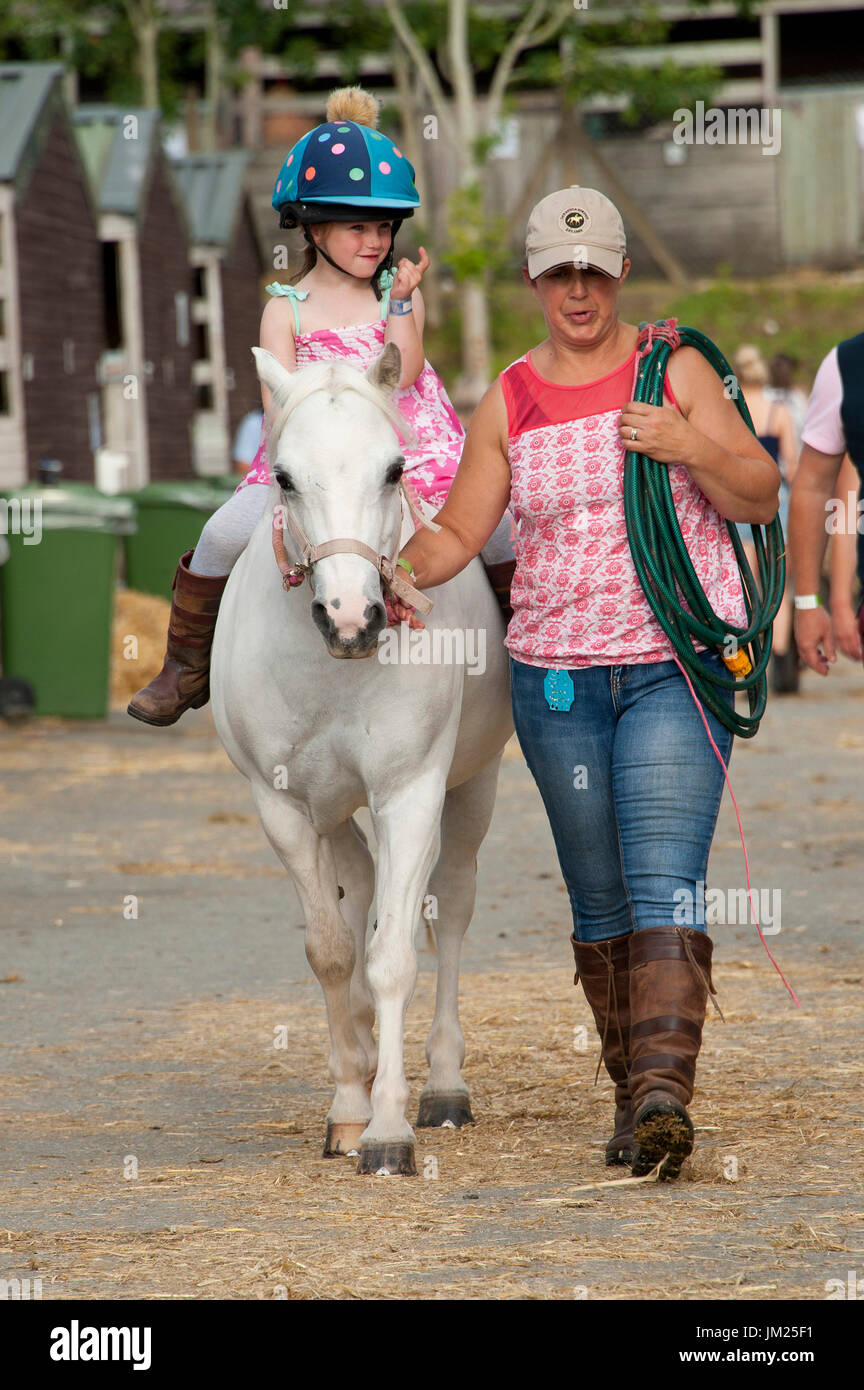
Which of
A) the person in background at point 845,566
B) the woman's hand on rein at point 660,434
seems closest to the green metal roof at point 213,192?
the person in background at point 845,566

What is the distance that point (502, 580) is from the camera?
5863 mm

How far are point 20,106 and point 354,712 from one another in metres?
18.3

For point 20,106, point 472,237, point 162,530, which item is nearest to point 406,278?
point 162,530

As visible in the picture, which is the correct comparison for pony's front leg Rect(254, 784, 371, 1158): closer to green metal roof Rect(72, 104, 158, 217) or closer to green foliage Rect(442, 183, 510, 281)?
green metal roof Rect(72, 104, 158, 217)

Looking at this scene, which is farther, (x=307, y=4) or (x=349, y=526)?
(x=307, y=4)

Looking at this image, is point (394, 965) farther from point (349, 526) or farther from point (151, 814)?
point (151, 814)

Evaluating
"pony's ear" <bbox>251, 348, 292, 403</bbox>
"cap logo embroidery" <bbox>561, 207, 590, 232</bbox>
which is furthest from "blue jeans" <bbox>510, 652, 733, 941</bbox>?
"cap logo embroidery" <bbox>561, 207, 590, 232</bbox>

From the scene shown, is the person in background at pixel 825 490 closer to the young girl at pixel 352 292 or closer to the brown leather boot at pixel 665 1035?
the young girl at pixel 352 292

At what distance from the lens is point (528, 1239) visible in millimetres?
4289

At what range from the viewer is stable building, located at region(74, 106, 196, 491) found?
25.9m

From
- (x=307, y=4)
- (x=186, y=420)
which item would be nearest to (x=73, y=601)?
(x=186, y=420)

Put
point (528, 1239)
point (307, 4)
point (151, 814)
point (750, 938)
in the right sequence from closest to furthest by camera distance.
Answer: point (528, 1239) → point (750, 938) → point (151, 814) → point (307, 4)

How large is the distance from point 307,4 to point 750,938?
35.9 m

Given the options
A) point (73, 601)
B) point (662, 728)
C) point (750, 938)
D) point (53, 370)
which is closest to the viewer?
point (662, 728)
